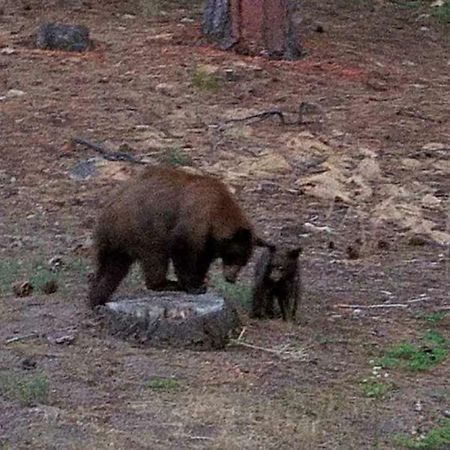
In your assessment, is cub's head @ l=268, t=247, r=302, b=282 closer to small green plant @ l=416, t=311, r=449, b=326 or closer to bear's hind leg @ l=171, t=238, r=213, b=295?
bear's hind leg @ l=171, t=238, r=213, b=295

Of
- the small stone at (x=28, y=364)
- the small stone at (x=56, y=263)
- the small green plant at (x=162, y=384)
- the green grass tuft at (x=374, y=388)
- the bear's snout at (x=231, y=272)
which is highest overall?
the bear's snout at (x=231, y=272)

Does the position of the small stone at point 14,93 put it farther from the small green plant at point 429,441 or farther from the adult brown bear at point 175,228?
the small green plant at point 429,441

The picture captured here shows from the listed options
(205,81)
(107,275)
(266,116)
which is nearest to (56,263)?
(107,275)

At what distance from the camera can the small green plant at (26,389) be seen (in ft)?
19.7

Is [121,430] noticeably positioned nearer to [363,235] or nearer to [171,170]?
[171,170]

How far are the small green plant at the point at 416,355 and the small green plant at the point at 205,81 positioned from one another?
222 inches

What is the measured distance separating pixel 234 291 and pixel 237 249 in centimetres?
65

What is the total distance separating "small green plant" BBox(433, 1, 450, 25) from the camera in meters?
16.6

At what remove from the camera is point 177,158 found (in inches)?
424

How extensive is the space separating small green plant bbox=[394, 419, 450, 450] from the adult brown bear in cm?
167

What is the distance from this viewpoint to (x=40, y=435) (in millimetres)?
5629

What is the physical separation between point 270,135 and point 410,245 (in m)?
2.52

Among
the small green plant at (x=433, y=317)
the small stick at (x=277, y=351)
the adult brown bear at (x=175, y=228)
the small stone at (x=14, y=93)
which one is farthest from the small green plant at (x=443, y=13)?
the small stick at (x=277, y=351)

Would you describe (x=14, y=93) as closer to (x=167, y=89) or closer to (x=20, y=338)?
(x=167, y=89)
